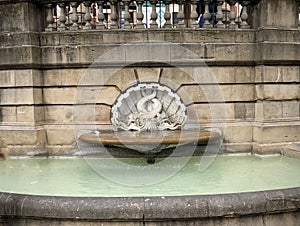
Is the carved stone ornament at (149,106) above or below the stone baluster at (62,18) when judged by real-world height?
below

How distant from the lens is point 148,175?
6992 mm

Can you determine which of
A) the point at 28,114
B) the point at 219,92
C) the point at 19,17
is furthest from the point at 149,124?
the point at 19,17

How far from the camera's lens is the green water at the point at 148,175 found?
5.95 metres

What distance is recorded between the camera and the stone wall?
8.22 m

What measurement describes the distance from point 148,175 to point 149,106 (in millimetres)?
1685

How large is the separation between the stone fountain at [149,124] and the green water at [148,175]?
53 centimetres

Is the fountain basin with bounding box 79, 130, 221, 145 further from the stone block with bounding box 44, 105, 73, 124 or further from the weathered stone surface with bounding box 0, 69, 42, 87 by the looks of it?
the weathered stone surface with bounding box 0, 69, 42, 87

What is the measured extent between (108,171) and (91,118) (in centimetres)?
146

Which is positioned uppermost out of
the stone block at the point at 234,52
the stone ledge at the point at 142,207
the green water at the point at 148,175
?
the stone block at the point at 234,52

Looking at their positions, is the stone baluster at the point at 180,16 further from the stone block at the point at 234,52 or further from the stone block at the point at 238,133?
the stone block at the point at 238,133

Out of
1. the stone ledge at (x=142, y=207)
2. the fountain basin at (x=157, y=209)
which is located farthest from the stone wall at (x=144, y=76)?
the stone ledge at (x=142, y=207)

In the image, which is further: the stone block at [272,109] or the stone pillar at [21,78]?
the stone block at [272,109]

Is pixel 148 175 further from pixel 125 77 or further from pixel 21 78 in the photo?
pixel 21 78

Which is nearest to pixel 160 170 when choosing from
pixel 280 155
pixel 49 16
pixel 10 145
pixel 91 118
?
pixel 91 118
